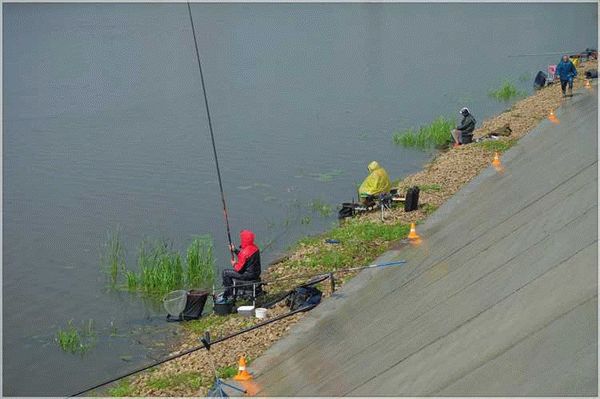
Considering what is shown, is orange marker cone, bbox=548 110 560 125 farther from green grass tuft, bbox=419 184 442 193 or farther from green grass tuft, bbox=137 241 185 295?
green grass tuft, bbox=137 241 185 295

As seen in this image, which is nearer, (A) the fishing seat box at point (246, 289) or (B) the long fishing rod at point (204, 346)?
(B) the long fishing rod at point (204, 346)

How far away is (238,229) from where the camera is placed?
18.7m

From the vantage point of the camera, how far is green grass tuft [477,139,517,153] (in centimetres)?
2025

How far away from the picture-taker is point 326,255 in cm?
1488

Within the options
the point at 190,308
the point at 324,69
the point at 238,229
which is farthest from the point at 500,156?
the point at 324,69

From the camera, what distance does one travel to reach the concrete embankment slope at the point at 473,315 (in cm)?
988

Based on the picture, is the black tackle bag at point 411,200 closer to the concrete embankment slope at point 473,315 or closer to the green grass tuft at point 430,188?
the concrete embankment slope at point 473,315

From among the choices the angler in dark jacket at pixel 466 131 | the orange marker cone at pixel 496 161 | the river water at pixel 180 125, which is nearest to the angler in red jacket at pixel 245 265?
the river water at pixel 180 125

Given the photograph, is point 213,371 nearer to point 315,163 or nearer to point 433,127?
point 315,163

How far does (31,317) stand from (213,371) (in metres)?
5.20

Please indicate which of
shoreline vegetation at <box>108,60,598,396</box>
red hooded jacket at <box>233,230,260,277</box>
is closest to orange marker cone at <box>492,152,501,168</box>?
shoreline vegetation at <box>108,60,598,396</box>

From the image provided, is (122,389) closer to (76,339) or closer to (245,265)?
(245,265)

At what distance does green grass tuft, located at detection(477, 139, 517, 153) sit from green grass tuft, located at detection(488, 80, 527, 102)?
10.6 m

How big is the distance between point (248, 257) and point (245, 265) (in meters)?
0.15
